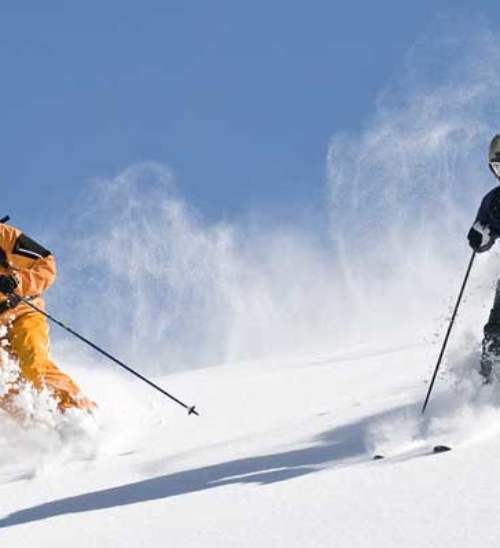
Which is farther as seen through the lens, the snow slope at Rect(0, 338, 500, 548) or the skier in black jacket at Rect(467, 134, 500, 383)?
the skier in black jacket at Rect(467, 134, 500, 383)

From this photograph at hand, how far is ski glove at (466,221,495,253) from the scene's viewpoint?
6.38 m

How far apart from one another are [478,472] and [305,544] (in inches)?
38.0

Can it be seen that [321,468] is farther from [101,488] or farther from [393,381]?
[393,381]

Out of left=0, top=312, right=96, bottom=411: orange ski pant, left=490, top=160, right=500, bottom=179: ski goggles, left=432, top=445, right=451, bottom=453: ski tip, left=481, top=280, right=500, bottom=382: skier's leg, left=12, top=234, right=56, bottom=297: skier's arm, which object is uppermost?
left=12, top=234, right=56, bottom=297: skier's arm

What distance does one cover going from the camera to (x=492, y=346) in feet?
20.8

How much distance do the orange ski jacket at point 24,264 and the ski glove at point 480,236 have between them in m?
2.94

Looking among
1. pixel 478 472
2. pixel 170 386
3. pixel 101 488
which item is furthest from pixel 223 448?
pixel 170 386

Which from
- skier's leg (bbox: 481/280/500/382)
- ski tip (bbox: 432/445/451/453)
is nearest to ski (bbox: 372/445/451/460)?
ski tip (bbox: 432/445/451/453)

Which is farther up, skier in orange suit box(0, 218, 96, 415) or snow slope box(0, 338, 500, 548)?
skier in orange suit box(0, 218, 96, 415)

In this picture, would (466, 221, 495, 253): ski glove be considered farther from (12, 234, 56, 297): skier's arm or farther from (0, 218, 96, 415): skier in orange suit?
(12, 234, 56, 297): skier's arm

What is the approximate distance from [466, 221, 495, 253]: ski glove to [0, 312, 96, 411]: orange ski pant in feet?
8.84

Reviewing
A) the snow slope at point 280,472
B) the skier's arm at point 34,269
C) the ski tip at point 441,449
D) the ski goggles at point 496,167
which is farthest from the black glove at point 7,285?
the ski tip at point 441,449

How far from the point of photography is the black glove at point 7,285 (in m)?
7.02

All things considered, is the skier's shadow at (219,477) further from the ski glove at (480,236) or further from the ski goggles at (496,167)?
the ski goggles at (496,167)
